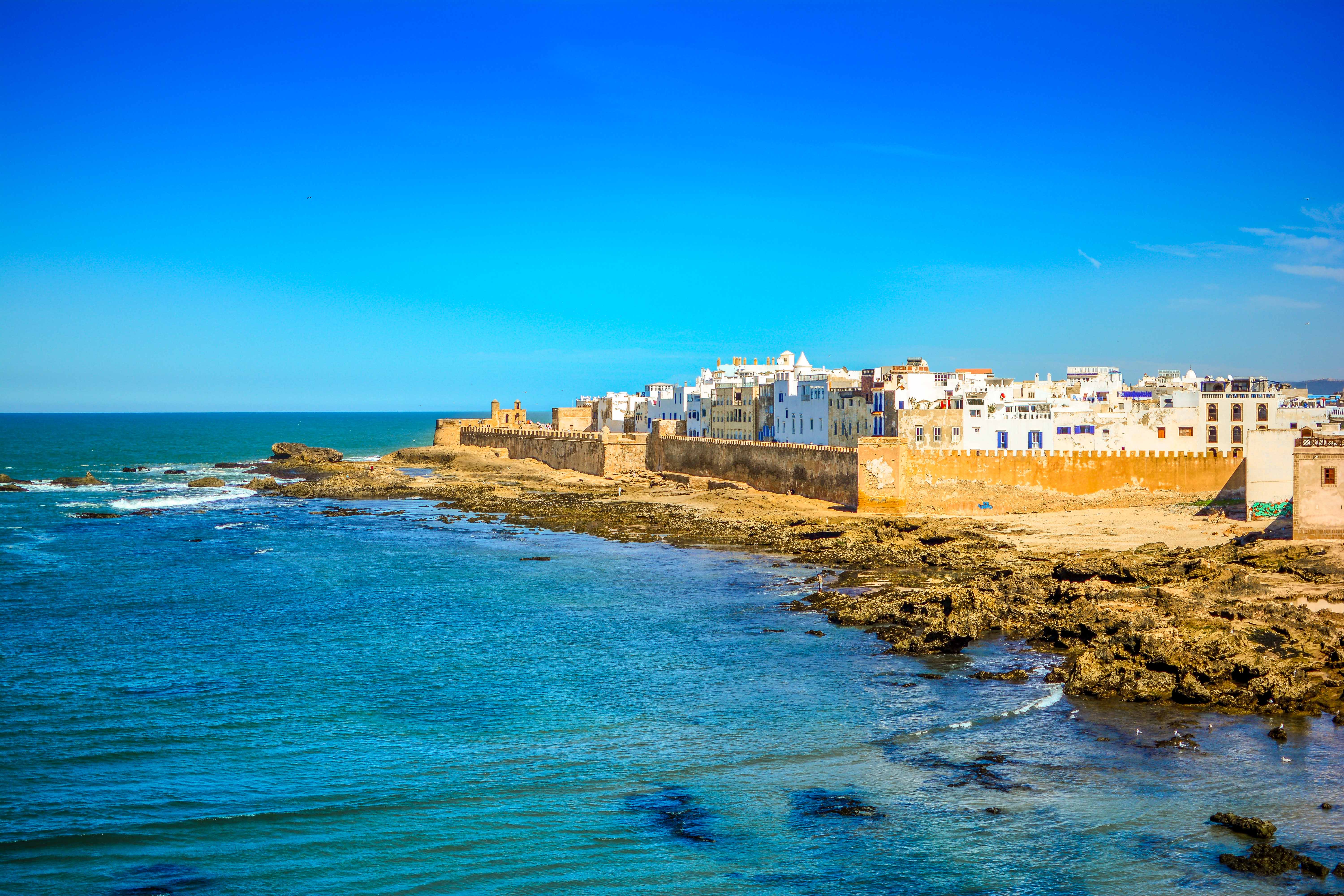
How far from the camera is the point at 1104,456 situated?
4278 cm

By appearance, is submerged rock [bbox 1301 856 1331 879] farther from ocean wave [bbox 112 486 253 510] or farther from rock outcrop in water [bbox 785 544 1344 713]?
ocean wave [bbox 112 486 253 510]

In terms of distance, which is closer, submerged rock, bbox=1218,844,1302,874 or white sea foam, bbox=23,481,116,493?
submerged rock, bbox=1218,844,1302,874

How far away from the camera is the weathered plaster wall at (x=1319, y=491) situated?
27.9 m

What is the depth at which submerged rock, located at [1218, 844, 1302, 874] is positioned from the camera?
38.4 feet

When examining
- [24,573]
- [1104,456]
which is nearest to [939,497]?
[1104,456]

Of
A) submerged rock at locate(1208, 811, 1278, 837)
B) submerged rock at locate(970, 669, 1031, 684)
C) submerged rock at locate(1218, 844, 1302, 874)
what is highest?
submerged rock at locate(970, 669, 1031, 684)

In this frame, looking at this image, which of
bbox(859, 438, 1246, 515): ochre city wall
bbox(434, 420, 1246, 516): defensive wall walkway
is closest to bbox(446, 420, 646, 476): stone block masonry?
bbox(434, 420, 1246, 516): defensive wall walkway

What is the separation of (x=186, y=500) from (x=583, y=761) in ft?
161

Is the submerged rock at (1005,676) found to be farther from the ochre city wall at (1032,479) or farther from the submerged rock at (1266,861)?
the ochre city wall at (1032,479)

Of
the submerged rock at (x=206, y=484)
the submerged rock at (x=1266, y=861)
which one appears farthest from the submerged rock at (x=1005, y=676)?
the submerged rock at (x=206, y=484)

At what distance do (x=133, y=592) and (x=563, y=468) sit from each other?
41.9m

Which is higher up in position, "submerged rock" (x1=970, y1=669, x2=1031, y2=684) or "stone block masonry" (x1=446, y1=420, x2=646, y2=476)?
"stone block masonry" (x1=446, y1=420, x2=646, y2=476)

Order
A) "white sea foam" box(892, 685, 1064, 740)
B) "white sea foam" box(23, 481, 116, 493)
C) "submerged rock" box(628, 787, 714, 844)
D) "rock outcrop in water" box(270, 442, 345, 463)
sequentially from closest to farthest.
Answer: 1. "submerged rock" box(628, 787, 714, 844)
2. "white sea foam" box(892, 685, 1064, 740)
3. "white sea foam" box(23, 481, 116, 493)
4. "rock outcrop in water" box(270, 442, 345, 463)

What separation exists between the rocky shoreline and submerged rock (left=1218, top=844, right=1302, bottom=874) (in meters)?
5.77
